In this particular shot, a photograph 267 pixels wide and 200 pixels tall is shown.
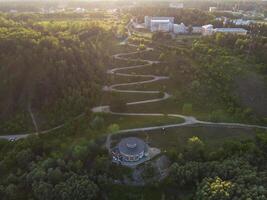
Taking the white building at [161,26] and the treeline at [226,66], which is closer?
the treeline at [226,66]

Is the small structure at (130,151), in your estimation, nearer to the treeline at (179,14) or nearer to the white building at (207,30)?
the white building at (207,30)

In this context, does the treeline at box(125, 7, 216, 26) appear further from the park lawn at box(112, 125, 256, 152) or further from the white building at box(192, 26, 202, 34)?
the park lawn at box(112, 125, 256, 152)

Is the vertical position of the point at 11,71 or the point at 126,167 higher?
the point at 11,71

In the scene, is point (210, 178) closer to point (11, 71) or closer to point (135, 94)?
point (135, 94)

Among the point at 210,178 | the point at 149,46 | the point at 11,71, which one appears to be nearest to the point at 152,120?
the point at 210,178

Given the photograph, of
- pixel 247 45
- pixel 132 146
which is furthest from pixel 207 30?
pixel 132 146

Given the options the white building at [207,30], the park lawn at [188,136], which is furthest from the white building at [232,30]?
the park lawn at [188,136]
